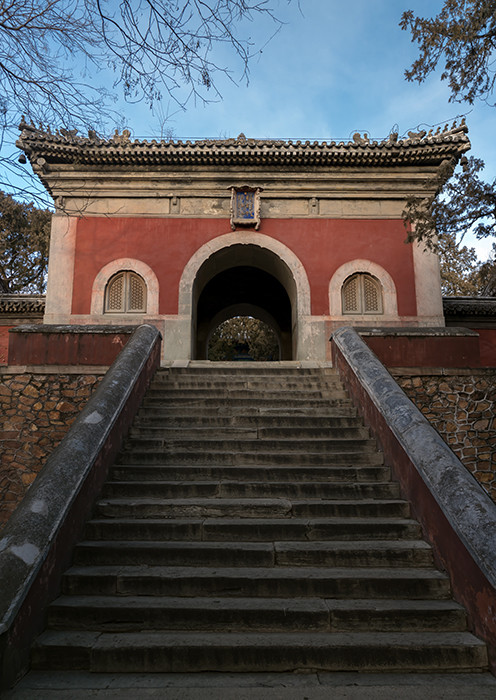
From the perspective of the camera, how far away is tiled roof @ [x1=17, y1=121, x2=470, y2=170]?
414 inches

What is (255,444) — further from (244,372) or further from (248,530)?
(244,372)

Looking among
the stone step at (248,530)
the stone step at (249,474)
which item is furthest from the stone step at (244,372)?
the stone step at (248,530)

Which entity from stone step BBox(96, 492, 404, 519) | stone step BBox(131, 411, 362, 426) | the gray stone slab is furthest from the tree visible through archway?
the gray stone slab

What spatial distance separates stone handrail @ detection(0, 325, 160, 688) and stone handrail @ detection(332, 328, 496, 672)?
2.54 meters

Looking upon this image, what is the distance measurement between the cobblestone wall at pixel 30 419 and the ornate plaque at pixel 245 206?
19.7ft

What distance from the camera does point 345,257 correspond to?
36.5 ft

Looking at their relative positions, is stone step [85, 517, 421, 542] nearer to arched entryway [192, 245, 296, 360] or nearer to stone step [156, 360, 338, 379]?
stone step [156, 360, 338, 379]

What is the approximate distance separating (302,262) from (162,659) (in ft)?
31.1

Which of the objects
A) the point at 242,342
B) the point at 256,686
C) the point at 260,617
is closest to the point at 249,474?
the point at 260,617

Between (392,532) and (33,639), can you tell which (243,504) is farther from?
(33,639)

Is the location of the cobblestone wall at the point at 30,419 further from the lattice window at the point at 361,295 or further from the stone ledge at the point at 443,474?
the lattice window at the point at 361,295

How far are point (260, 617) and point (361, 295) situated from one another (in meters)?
9.09

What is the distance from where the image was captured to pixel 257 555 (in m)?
3.29

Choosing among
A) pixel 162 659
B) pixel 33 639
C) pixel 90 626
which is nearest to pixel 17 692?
pixel 33 639
